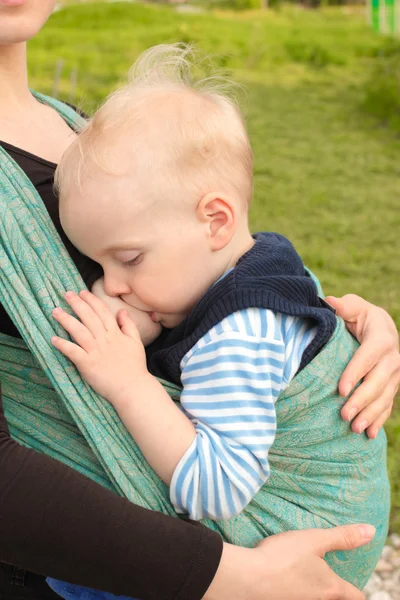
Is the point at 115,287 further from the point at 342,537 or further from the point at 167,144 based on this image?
the point at 342,537

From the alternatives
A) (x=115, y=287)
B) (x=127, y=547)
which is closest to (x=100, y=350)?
(x=115, y=287)

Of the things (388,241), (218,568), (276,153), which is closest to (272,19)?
(276,153)

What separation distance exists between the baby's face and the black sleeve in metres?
0.47

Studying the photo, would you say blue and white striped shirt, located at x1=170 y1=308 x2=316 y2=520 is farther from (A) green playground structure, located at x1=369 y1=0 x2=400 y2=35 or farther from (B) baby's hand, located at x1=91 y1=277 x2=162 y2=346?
(A) green playground structure, located at x1=369 y1=0 x2=400 y2=35

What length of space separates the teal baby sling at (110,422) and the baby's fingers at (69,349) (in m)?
0.02

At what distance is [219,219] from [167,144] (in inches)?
8.5

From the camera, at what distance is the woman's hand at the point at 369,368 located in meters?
1.89

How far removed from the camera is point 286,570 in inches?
65.6

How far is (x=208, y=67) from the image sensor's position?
2.38 metres

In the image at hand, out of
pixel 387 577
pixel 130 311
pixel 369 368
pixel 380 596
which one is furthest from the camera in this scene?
pixel 387 577

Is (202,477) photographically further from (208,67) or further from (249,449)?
(208,67)

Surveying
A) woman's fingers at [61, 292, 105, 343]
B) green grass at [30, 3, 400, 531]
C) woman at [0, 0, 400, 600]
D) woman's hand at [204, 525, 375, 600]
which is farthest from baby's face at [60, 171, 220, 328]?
green grass at [30, 3, 400, 531]

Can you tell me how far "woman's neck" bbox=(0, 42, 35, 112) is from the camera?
212 cm

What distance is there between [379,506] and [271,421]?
497 mm
